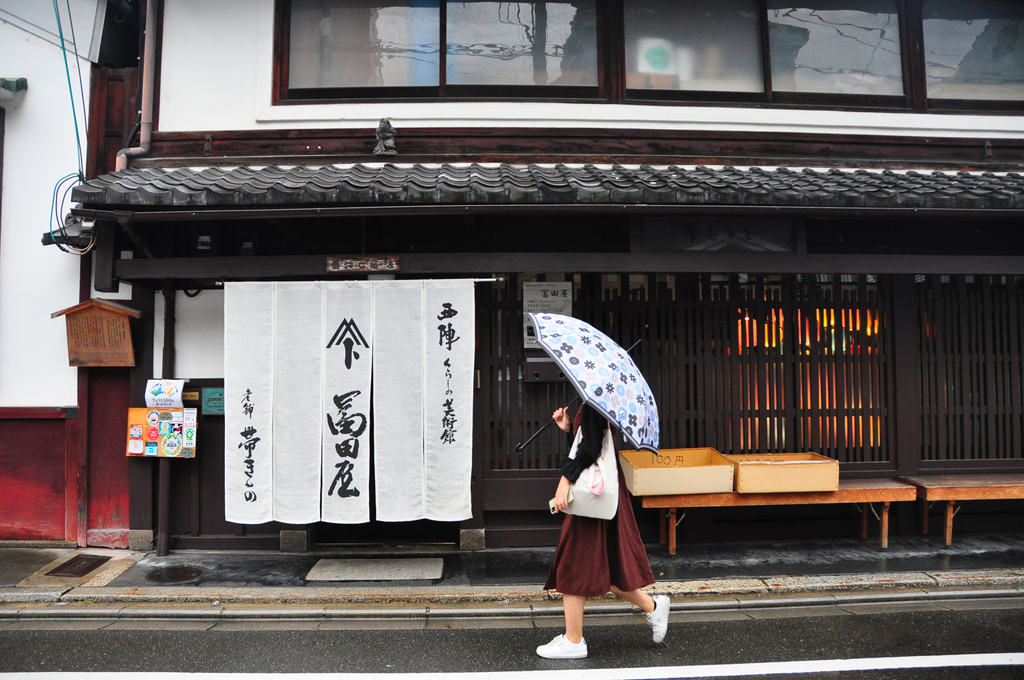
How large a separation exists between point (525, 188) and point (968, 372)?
21.3ft

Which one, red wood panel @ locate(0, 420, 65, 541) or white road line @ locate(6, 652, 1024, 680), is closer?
white road line @ locate(6, 652, 1024, 680)

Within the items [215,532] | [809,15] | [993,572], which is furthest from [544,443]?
[809,15]

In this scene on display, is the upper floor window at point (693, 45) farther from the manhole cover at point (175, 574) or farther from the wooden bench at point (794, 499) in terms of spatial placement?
the manhole cover at point (175, 574)

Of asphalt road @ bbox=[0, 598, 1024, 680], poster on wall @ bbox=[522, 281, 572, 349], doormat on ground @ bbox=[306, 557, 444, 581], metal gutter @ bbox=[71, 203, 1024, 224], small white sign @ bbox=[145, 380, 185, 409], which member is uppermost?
metal gutter @ bbox=[71, 203, 1024, 224]

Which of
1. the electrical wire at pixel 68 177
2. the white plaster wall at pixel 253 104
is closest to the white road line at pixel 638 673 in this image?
the electrical wire at pixel 68 177

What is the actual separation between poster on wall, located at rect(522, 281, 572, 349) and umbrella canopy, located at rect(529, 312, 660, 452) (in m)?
2.60

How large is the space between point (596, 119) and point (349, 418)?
4987 mm

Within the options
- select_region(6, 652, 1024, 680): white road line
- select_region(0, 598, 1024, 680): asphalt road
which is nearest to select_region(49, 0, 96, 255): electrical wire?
select_region(0, 598, 1024, 680): asphalt road

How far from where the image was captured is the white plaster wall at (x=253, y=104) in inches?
291

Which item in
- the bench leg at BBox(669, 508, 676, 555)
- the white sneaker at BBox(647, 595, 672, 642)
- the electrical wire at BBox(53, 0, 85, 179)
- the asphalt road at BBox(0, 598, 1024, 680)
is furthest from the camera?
the electrical wire at BBox(53, 0, 85, 179)

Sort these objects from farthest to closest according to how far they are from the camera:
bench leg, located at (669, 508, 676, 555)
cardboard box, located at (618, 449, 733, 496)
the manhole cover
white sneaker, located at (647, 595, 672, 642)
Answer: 1. bench leg, located at (669, 508, 676, 555)
2. cardboard box, located at (618, 449, 733, 496)
3. the manhole cover
4. white sneaker, located at (647, 595, 672, 642)

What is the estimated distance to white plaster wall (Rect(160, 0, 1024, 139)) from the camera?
7383 mm

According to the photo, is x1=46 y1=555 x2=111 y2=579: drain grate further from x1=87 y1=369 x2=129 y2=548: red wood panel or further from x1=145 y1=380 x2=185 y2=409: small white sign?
x1=145 y1=380 x2=185 y2=409: small white sign

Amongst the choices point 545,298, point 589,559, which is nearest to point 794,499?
point 589,559
